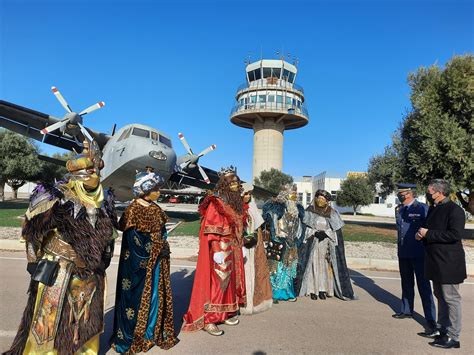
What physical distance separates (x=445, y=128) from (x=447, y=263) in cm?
1360

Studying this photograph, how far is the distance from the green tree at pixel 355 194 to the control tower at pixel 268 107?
9.59 metres

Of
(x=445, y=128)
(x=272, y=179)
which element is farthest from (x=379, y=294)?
(x=272, y=179)

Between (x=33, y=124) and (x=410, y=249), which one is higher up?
(x=33, y=124)

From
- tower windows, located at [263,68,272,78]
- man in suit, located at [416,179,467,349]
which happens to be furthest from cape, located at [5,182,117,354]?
tower windows, located at [263,68,272,78]

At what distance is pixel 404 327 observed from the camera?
4.55 m

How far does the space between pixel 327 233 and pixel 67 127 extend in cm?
1579

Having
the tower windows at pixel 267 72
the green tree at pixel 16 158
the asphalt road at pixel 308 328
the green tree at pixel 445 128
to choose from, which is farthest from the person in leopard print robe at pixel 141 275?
the tower windows at pixel 267 72

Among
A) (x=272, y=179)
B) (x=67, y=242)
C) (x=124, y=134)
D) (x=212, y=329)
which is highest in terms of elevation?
(x=272, y=179)

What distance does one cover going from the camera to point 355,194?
47531 mm

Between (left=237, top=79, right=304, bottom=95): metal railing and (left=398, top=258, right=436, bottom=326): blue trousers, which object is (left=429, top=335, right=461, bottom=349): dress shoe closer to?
(left=398, top=258, right=436, bottom=326): blue trousers

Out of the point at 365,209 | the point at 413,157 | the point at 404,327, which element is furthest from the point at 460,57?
the point at 365,209

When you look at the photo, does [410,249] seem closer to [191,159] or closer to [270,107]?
[191,159]

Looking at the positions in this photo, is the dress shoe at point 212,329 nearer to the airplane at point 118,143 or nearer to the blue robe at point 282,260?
the blue robe at point 282,260

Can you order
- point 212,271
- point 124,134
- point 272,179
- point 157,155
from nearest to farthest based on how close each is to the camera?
point 212,271, point 157,155, point 124,134, point 272,179
